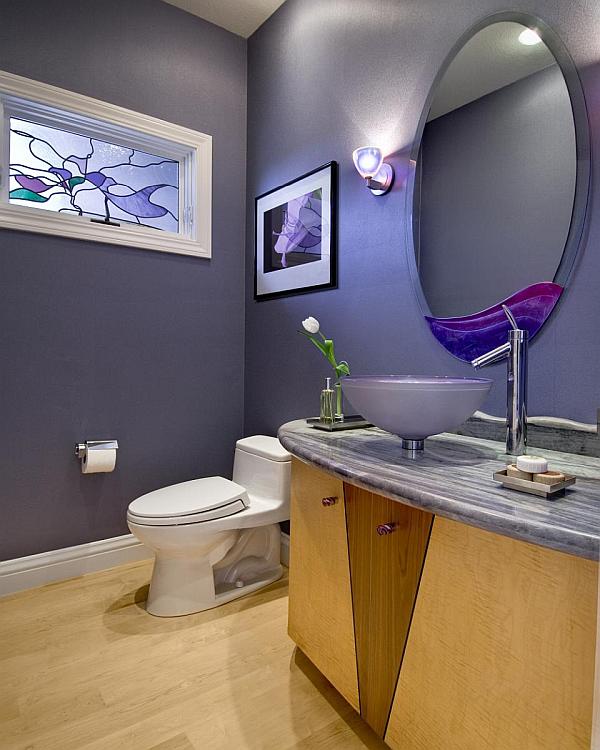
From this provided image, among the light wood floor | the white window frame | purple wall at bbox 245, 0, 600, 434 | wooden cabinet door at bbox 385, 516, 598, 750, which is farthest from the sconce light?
the light wood floor

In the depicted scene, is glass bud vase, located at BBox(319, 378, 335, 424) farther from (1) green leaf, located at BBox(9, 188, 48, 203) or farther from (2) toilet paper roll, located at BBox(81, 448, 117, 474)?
(1) green leaf, located at BBox(9, 188, 48, 203)

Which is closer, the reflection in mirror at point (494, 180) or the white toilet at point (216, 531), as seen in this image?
the reflection in mirror at point (494, 180)

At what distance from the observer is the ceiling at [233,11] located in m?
2.39

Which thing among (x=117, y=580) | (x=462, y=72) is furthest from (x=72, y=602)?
(x=462, y=72)

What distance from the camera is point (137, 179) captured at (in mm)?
2484

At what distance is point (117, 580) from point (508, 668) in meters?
1.88

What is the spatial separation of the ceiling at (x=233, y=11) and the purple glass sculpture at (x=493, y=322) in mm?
1975

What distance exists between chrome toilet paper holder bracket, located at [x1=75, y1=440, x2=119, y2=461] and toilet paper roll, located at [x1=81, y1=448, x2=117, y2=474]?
0.03 ft

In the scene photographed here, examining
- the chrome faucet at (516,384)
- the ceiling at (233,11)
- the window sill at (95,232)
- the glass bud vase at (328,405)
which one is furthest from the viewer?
the ceiling at (233,11)

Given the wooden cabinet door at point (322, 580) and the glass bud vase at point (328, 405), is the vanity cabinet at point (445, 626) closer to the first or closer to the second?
the wooden cabinet door at point (322, 580)

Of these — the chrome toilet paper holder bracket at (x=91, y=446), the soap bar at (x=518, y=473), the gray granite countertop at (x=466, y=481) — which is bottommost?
the chrome toilet paper holder bracket at (x=91, y=446)

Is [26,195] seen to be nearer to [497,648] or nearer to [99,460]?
[99,460]

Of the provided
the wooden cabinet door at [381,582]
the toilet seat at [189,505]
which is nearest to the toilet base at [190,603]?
the toilet seat at [189,505]

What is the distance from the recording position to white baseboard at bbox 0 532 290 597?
2.06 metres
